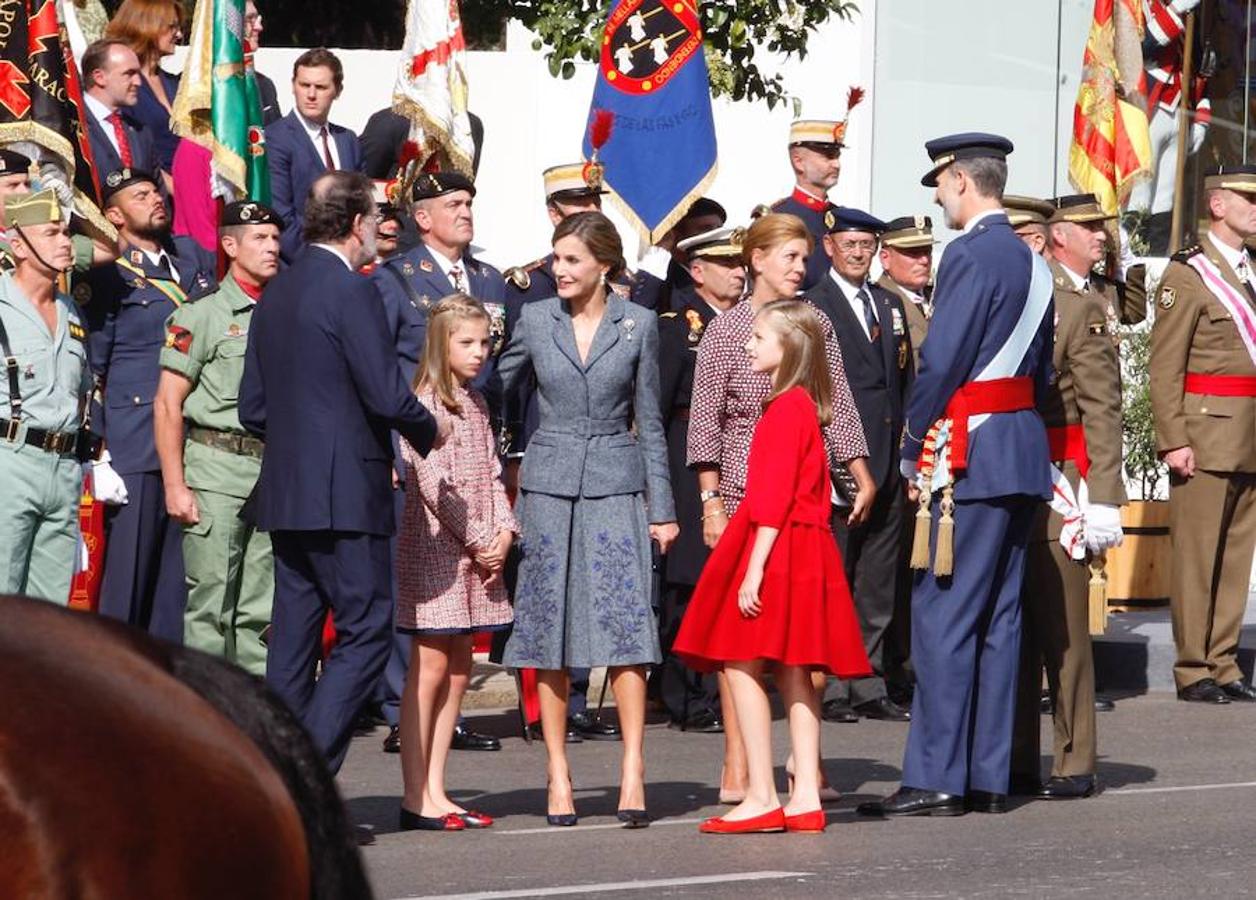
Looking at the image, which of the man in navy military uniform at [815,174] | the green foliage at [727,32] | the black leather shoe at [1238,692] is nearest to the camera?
the man in navy military uniform at [815,174]

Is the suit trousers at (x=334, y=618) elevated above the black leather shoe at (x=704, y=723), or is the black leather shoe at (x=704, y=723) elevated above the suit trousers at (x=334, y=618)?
the suit trousers at (x=334, y=618)

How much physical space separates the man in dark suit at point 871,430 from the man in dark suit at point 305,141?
2418 millimetres

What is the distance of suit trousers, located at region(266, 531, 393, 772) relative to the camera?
305 inches

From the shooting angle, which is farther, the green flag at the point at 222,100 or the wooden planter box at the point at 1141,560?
the wooden planter box at the point at 1141,560

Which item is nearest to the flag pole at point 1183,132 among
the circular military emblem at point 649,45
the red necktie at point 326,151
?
the circular military emblem at point 649,45

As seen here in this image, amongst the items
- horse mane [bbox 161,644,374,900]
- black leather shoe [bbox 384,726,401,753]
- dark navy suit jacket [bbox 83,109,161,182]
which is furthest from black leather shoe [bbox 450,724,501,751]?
horse mane [bbox 161,644,374,900]

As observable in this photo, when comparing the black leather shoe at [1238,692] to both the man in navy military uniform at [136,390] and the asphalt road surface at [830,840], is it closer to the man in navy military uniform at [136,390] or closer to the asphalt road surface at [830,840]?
the asphalt road surface at [830,840]

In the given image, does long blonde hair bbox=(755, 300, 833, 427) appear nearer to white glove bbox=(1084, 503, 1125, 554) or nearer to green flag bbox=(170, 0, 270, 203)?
white glove bbox=(1084, 503, 1125, 554)

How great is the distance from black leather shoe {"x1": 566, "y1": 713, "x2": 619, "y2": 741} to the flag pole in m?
7.79

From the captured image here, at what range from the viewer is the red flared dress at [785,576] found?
8.15 meters

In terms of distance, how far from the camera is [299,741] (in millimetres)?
3256

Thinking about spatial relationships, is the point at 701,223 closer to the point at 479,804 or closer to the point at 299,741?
the point at 479,804

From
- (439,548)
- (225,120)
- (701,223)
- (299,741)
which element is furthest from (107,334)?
(299,741)

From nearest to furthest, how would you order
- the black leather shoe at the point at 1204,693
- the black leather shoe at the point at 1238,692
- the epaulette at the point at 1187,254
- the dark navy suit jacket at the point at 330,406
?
1. the dark navy suit jacket at the point at 330,406
2. the black leather shoe at the point at 1204,693
3. the black leather shoe at the point at 1238,692
4. the epaulette at the point at 1187,254
